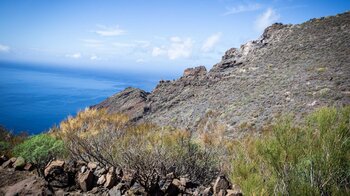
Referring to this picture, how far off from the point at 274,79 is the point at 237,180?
51.0 feet

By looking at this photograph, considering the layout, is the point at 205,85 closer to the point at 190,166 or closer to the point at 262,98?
the point at 262,98

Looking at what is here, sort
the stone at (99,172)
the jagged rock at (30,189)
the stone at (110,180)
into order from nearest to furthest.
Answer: the jagged rock at (30,189) → the stone at (110,180) → the stone at (99,172)

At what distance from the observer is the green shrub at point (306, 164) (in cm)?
292

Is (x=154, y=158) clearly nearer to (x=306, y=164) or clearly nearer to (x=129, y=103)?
(x=306, y=164)

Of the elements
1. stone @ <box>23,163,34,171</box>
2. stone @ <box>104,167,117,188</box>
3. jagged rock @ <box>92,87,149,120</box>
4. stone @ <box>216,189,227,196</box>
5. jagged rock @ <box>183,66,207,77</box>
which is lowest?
jagged rock @ <box>92,87,149,120</box>

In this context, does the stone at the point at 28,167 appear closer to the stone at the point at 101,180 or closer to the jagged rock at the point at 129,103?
the stone at the point at 101,180

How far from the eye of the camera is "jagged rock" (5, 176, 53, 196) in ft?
12.5

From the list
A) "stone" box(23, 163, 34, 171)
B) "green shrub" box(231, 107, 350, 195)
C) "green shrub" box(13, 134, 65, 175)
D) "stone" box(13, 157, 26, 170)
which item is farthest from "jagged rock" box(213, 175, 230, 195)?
"stone" box(13, 157, 26, 170)

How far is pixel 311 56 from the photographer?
19406 mm

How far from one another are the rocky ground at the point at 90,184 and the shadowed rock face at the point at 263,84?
918 centimetres

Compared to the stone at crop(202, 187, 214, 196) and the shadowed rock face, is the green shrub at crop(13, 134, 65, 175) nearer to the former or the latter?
the stone at crop(202, 187, 214, 196)

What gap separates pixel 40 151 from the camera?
5.21 meters

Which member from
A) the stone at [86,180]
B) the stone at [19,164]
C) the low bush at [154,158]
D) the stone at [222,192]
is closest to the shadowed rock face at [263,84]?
the low bush at [154,158]

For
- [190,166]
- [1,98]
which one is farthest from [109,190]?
[1,98]
